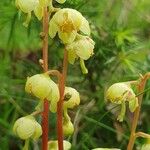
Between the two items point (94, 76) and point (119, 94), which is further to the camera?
point (94, 76)

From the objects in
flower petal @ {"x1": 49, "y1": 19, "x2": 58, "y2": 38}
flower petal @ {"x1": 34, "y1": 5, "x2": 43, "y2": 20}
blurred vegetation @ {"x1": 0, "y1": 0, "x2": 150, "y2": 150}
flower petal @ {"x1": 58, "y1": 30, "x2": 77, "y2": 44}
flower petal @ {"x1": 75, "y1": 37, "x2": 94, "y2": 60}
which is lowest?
blurred vegetation @ {"x1": 0, "y1": 0, "x2": 150, "y2": 150}

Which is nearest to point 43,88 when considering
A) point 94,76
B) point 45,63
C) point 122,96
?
point 45,63

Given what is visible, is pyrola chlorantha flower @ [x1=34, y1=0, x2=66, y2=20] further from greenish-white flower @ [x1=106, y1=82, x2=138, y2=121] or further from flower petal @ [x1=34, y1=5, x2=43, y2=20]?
greenish-white flower @ [x1=106, y1=82, x2=138, y2=121]

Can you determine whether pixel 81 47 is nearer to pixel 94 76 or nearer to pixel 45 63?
pixel 45 63

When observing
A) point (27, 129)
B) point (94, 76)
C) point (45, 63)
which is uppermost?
point (45, 63)

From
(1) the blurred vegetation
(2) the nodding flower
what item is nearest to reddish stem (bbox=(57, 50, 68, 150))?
(2) the nodding flower

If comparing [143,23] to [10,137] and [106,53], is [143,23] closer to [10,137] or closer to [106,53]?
[106,53]

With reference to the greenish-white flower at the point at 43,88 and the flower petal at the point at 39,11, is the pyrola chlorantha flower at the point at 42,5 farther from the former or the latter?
the greenish-white flower at the point at 43,88

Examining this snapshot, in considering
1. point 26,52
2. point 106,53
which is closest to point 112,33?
point 106,53
